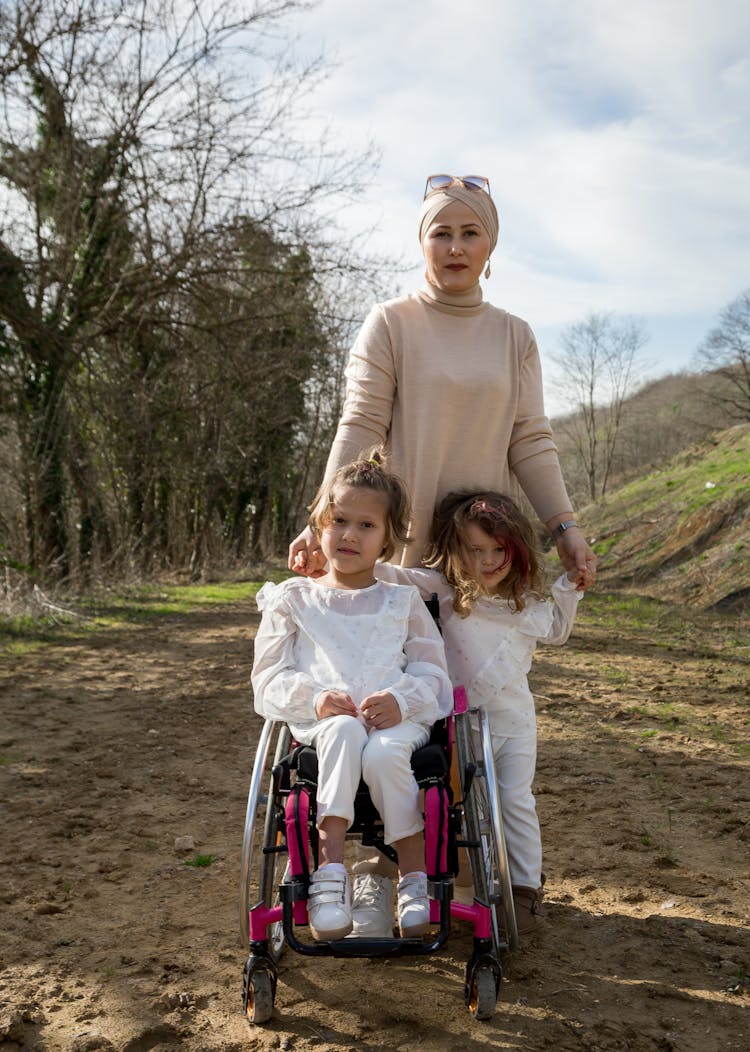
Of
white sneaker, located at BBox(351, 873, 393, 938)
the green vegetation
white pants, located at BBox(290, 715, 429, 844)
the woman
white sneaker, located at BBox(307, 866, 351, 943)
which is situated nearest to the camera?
white sneaker, located at BBox(307, 866, 351, 943)

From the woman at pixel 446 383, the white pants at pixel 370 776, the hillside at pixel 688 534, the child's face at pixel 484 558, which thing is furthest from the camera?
the hillside at pixel 688 534

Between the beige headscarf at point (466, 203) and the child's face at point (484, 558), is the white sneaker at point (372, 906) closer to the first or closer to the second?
the child's face at point (484, 558)

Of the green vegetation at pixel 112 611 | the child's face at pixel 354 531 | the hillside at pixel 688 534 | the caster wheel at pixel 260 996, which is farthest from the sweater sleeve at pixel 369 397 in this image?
the hillside at pixel 688 534

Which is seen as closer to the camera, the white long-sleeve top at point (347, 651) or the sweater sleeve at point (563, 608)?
the white long-sleeve top at point (347, 651)

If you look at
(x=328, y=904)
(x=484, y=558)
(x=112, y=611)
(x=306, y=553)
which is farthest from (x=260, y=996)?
(x=112, y=611)

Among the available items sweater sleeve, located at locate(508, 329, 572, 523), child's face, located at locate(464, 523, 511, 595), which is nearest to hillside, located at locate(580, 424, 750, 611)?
sweater sleeve, located at locate(508, 329, 572, 523)

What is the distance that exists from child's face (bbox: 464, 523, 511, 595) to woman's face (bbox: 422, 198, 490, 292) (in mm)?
733

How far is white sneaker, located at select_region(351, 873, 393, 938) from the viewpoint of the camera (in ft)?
8.37

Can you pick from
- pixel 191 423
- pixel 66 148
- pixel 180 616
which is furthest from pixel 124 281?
pixel 191 423

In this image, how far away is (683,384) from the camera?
43594mm

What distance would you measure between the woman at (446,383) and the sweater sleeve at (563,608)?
44 millimetres

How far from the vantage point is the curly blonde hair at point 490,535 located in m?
2.73

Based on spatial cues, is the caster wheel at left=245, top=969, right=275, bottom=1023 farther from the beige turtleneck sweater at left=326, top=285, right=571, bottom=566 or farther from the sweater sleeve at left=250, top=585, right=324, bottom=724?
the beige turtleneck sweater at left=326, top=285, right=571, bottom=566

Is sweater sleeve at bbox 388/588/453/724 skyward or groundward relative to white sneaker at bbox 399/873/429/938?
skyward
